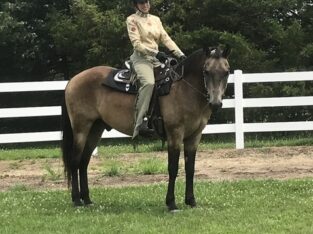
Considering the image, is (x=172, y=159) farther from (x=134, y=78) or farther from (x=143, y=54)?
(x=143, y=54)

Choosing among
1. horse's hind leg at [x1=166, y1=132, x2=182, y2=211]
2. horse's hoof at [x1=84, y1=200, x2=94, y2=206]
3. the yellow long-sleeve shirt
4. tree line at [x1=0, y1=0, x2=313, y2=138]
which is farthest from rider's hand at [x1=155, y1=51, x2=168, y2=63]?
tree line at [x1=0, y1=0, x2=313, y2=138]

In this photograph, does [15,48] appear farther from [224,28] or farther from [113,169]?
[113,169]

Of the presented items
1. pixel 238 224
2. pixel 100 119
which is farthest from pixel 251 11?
pixel 238 224

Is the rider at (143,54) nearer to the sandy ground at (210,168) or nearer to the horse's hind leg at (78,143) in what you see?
the horse's hind leg at (78,143)

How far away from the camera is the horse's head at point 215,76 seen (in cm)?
688

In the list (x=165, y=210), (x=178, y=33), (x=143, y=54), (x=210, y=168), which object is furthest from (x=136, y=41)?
(x=178, y=33)

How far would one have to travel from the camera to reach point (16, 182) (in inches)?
393

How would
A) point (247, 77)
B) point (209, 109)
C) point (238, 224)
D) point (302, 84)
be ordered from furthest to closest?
point (302, 84)
point (247, 77)
point (209, 109)
point (238, 224)

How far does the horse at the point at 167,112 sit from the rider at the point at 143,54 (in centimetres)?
25

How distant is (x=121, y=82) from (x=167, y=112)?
928 mm

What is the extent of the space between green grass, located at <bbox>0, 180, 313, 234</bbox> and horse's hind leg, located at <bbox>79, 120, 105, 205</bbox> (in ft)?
0.83

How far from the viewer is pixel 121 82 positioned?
26.0 feet

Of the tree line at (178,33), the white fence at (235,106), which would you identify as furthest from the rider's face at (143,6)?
the tree line at (178,33)

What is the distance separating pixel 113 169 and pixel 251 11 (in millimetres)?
12401
